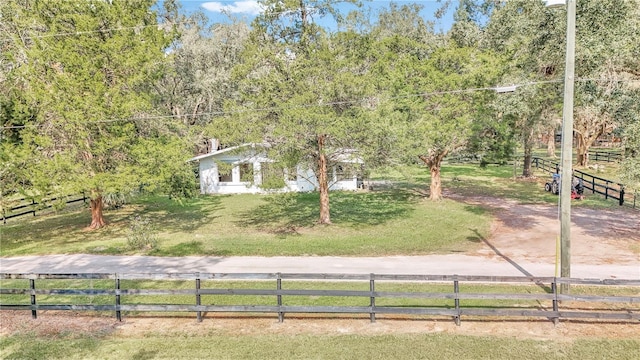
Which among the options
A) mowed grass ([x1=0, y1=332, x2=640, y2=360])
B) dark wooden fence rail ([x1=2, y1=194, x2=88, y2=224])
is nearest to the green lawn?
mowed grass ([x1=0, y1=332, x2=640, y2=360])

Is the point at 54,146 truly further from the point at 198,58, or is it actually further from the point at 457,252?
the point at 198,58

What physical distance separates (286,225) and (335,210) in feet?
14.1

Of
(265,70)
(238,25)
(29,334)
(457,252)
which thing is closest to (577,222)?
(457,252)

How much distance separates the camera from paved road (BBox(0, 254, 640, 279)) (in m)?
13.6

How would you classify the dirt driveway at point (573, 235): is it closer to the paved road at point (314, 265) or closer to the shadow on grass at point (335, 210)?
the paved road at point (314, 265)

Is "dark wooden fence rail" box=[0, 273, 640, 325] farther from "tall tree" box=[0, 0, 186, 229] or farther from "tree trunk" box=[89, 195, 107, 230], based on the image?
"tree trunk" box=[89, 195, 107, 230]

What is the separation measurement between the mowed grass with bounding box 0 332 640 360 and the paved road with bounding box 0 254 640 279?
477cm

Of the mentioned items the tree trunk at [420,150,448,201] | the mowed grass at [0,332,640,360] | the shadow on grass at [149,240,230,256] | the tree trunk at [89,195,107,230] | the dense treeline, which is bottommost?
the mowed grass at [0,332,640,360]

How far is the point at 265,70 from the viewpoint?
765 inches

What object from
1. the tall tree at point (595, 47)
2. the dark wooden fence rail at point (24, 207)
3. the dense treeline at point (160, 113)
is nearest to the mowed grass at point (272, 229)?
the dark wooden fence rail at point (24, 207)

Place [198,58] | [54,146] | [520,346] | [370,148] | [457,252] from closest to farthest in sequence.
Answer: [520,346]
[457,252]
[370,148]
[54,146]
[198,58]

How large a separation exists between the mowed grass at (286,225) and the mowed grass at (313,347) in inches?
288

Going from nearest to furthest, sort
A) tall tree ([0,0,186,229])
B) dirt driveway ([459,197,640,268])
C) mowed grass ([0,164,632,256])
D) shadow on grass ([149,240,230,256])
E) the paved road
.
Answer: the paved road < dirt driveway ([459,197,640,268]) < shadow on grass ([149,240,230,256]) < mowed grass ([0,164,632,256]) < tall tree ([0,0,186,229])

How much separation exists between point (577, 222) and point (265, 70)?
15831 millimetres
